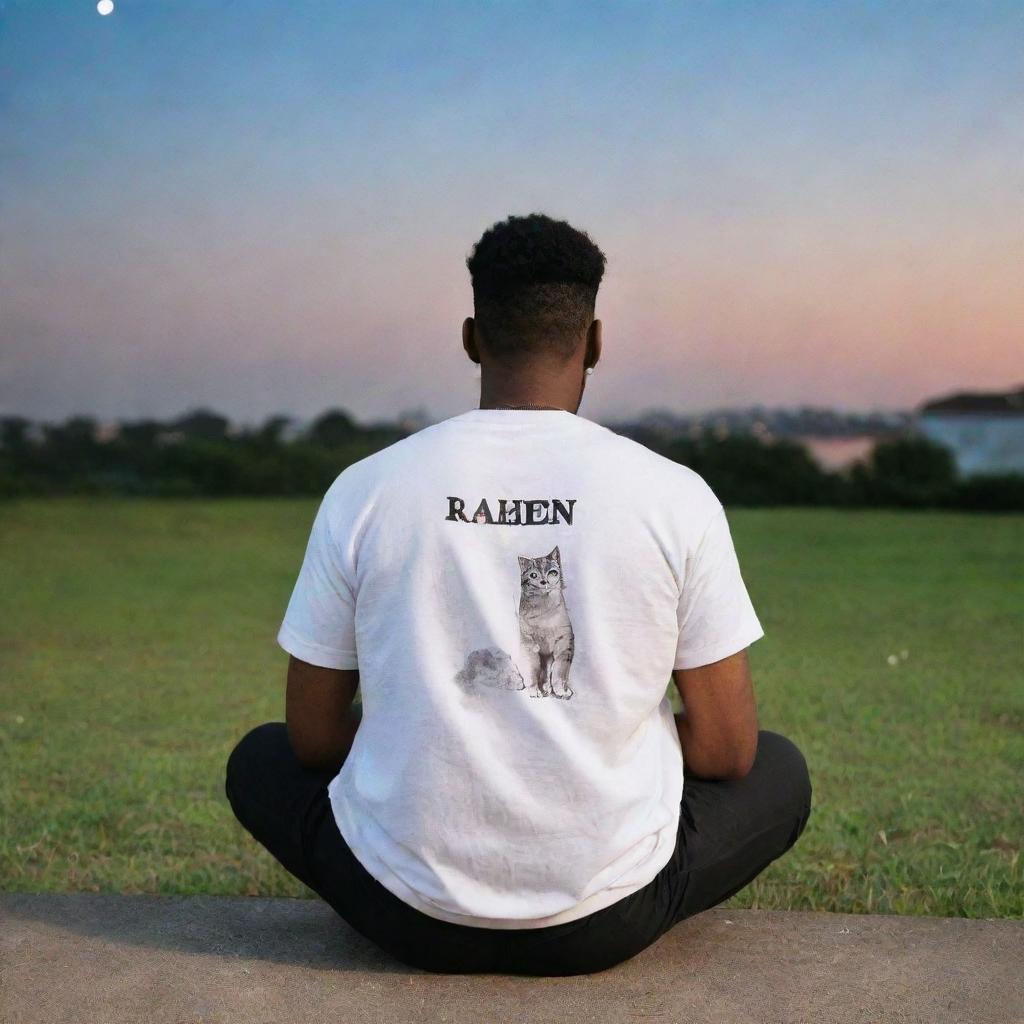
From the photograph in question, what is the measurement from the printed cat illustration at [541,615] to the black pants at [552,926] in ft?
1.61

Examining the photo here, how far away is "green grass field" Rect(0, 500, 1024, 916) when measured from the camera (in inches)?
136

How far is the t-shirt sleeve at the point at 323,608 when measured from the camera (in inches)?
81.1

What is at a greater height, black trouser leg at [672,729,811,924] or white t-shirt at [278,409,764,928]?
white t-shirt at [278,409,764,928]

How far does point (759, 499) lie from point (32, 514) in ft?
32.1

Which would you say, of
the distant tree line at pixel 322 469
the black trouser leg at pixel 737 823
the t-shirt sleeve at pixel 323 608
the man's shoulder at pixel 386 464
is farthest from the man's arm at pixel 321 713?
the distant tree line at pixel 322 469

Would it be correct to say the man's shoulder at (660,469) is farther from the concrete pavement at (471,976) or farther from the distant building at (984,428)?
the distant building at (984,428)

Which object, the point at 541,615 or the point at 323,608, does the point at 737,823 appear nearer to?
the point at 541,615

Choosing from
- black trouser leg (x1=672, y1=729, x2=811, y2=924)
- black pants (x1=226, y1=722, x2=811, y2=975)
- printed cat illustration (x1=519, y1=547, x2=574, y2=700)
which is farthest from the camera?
black trouser leg (x1=672, y1=729, x2=811, y2=924)

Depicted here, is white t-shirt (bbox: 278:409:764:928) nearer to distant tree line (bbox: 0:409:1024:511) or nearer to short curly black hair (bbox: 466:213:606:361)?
short curly black hair (bbox: 466:213:606:361)

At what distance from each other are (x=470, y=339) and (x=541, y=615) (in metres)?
0.49

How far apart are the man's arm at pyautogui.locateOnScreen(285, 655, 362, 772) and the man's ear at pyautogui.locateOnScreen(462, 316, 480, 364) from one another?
1.85ft

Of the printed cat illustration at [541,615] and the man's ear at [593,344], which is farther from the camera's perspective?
the man's ear at [593,344]

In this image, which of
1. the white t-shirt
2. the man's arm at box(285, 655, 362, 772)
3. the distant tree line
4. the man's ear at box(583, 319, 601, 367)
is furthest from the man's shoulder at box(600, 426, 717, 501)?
the distant tree line

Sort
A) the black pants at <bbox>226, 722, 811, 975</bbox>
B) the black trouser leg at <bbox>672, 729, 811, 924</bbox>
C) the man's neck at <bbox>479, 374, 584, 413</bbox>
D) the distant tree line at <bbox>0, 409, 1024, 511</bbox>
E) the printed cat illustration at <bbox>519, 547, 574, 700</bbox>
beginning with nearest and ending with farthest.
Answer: the printed cat illustration at <bbox>519, 547, 574, 700</bbox> < the man's neck at <bbox>479, 374, 584, 413</bbox> < the black pants at <bbox>226, 722, 811, 975</bbox> < the black trouser leg at <bbox>672, 729, 811, 924</bbox> < the distant tree line at <bbox>0, 409, 1024, 511</bbox>
